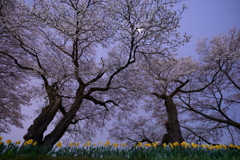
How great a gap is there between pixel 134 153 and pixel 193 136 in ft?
33.1

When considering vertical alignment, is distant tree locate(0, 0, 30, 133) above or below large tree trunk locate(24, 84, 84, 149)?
above

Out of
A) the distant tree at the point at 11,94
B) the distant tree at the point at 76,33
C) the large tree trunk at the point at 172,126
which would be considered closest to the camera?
the distant tree at the point at 76,33

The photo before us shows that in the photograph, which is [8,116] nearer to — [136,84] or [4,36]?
[4,36]

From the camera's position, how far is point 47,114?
796cm

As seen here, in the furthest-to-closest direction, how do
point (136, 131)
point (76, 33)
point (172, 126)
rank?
1. point (136, 131)
2. point (172, 126)
3. point (76, 33)

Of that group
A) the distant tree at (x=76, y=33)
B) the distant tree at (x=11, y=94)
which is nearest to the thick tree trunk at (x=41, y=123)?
the distant tree at (x=76, y=33)

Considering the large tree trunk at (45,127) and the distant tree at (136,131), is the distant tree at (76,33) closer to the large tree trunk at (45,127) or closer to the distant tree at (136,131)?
the large tree trunk at (45,127)

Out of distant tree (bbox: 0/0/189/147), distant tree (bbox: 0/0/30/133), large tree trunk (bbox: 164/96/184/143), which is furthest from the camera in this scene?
distant tree (bbox: 0/0/30/133)

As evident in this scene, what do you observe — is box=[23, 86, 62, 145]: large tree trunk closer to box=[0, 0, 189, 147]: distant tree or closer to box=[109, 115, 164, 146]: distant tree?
box=[0, 0, 189, 147]: distant tree

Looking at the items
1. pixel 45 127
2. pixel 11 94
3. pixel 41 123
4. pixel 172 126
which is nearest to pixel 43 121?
pixel 41 123

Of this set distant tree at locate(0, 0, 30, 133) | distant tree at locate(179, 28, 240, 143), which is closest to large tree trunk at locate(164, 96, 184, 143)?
distant tree at locate(179, 28, 240, 143)

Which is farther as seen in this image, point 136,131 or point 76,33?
point 136,131

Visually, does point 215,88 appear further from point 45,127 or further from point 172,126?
point 45,127

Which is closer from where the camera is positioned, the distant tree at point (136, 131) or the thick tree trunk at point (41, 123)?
the thick tree trunk at point (41, 123)
